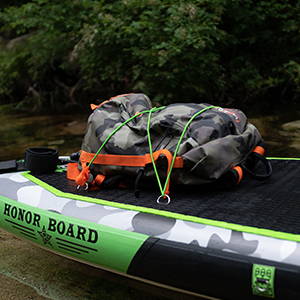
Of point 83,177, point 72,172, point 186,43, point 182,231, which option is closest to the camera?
point 182,231

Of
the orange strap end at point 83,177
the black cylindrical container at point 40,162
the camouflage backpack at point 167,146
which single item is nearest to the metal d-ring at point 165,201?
the camouflage backpack at point 167,146

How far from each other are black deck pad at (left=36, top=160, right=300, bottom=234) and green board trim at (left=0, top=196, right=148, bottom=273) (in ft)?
0.65

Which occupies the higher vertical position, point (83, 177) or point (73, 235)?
point (83, 177)

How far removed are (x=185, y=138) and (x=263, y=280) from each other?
0.79m

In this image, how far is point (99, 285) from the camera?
2109 millimetres

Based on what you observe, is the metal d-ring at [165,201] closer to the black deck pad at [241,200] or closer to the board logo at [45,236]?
the black deck pad at [241,200]

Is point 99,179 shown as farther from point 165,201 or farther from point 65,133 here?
point 65,133

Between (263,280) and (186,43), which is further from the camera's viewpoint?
(186,43)

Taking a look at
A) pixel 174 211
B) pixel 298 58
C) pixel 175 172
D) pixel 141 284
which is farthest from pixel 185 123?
pixel 298 58

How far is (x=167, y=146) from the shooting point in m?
1.99

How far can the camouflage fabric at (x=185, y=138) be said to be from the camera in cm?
192

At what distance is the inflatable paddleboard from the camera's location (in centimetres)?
145

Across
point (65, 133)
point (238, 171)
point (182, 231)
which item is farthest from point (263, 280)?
point (65, 133)

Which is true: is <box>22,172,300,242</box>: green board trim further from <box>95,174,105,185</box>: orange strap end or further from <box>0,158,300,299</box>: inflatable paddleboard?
<box>95,174,105,185</box>: orange strap end
